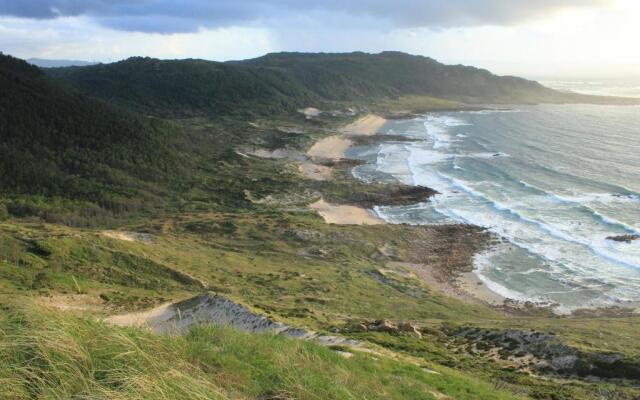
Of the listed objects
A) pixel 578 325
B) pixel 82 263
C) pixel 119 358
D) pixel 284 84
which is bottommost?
pixel 578 325

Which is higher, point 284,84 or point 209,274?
point 284,84

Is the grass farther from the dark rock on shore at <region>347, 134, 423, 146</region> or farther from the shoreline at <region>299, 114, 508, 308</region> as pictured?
the dark rock on shore at <region>347, 134, 423, 146</region>

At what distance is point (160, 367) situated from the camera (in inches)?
352

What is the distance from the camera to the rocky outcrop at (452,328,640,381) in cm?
2028

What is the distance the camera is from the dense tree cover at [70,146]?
48.5 metres

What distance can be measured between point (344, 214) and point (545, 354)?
1359 inches

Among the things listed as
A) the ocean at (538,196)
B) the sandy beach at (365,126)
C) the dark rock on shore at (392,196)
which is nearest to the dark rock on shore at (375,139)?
the ocean at (538,196)

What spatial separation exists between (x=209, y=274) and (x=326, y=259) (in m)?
10.3

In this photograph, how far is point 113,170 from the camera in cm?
5553

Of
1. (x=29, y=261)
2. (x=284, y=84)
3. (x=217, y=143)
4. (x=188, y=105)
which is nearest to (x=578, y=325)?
(x=29, y=261)

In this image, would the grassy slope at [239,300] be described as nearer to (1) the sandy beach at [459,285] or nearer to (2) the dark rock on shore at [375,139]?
(1) the sandy beach at [459,285]

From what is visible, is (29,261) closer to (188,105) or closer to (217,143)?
(217,143)

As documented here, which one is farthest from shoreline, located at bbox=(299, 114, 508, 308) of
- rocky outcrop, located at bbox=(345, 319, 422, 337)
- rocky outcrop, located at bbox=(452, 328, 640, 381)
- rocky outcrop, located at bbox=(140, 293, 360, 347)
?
rocky outcrop, located at bbox=(140, 293, 360, 347)

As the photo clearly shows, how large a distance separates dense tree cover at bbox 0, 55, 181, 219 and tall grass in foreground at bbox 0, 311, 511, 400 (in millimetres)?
40226
